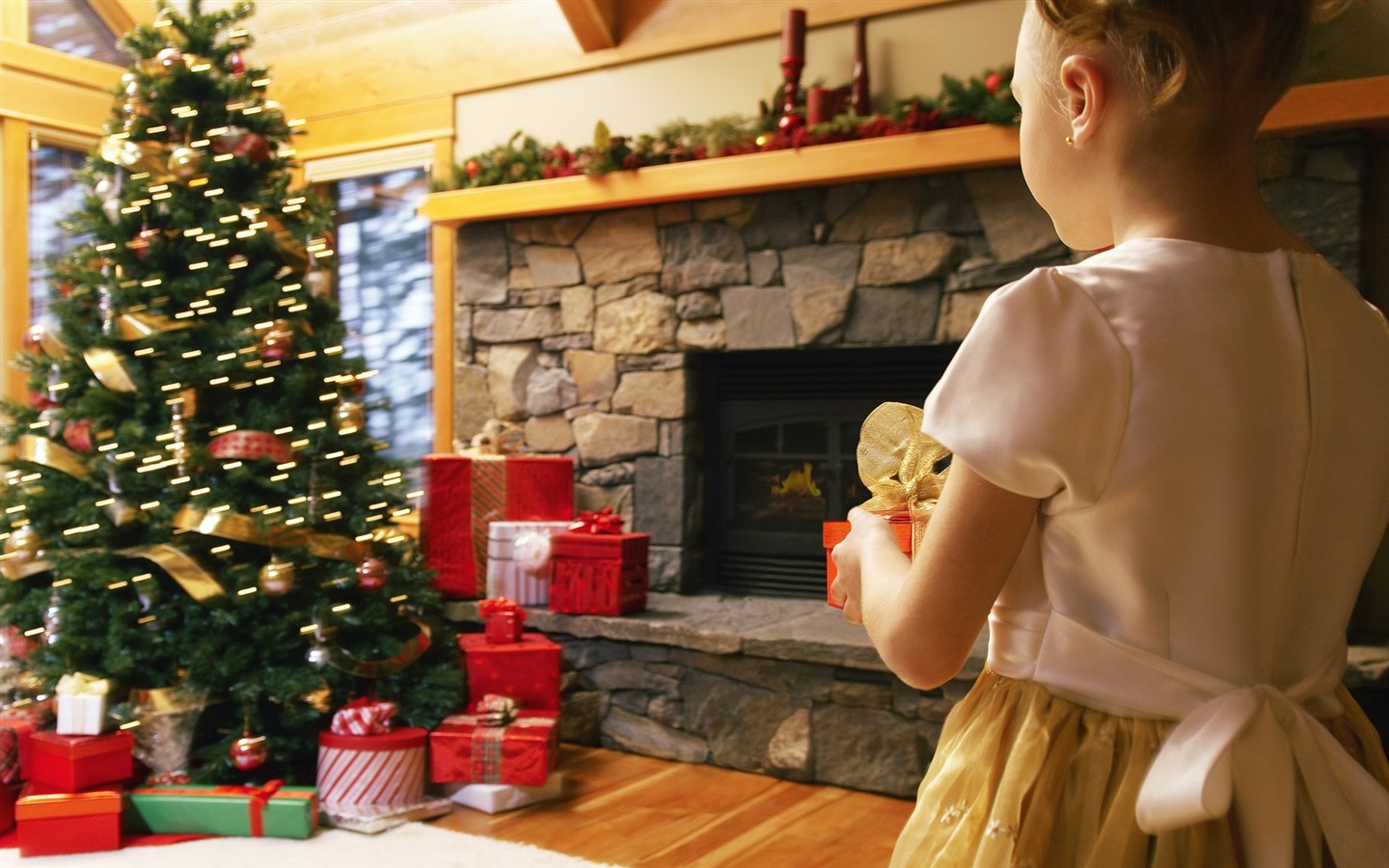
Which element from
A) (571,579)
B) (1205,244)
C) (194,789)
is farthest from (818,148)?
(1205,244)

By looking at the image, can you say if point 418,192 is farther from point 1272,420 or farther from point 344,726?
point 1272,420

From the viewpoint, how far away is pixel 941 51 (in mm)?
3428

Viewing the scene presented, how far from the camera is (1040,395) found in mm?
583

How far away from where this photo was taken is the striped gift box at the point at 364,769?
2.77 meters

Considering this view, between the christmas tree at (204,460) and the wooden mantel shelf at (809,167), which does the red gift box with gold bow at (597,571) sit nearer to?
the christmas tree at (204,460)

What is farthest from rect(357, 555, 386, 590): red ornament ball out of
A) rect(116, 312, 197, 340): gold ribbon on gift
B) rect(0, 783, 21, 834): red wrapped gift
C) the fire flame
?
the fire flame

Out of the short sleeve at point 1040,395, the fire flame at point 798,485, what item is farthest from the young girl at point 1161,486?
the fire flame at point 798,485

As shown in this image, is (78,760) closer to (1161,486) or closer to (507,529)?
(507,529)

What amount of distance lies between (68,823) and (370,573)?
84 centimetres

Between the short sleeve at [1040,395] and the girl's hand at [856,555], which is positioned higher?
the short sleeve at [1040,395]

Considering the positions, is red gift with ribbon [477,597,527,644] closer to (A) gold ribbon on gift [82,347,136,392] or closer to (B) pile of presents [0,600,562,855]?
(B) pile of presents [0,600,562,855]

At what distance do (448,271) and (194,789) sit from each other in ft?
7.26

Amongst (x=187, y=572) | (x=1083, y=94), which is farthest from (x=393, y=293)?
(x=1083, y=94)

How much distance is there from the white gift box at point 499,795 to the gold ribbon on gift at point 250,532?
67cm
